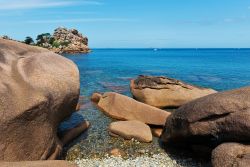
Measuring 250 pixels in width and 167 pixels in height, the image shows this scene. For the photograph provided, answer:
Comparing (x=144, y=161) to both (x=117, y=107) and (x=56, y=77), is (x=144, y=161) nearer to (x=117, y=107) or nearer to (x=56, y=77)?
(x=56, y=77)

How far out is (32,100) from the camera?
11062mm

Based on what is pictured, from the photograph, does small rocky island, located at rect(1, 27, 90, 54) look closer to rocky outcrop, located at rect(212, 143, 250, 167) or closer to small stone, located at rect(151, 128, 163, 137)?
small stone, located at rect(151, 128, 163, 137)

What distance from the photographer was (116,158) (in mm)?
13977

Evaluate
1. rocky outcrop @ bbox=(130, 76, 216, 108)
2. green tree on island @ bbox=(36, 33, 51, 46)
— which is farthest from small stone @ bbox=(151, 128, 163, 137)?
green tree on island @ bbox=(36, 33, 51, 46)

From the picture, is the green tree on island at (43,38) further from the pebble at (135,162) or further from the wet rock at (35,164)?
the wet rock at (35,164)

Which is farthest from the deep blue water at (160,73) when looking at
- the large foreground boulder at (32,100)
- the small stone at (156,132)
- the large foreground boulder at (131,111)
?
the large foreground boulder at (32,100)

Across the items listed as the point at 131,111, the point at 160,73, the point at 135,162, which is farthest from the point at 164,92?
the point at 160,73

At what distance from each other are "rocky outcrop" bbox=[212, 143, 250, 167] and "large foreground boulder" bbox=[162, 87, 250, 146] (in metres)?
0.40

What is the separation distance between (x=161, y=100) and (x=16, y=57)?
1246 centimetres

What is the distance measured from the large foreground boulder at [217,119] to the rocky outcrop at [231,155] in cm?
40

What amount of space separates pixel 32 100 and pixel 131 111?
8657 millimetres

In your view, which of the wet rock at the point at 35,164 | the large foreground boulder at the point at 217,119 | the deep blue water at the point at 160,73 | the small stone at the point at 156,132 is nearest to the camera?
the wet rock at the point at 35,164

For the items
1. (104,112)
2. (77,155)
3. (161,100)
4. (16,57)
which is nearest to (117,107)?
(104,112)

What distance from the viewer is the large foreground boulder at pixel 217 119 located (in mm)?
11164
